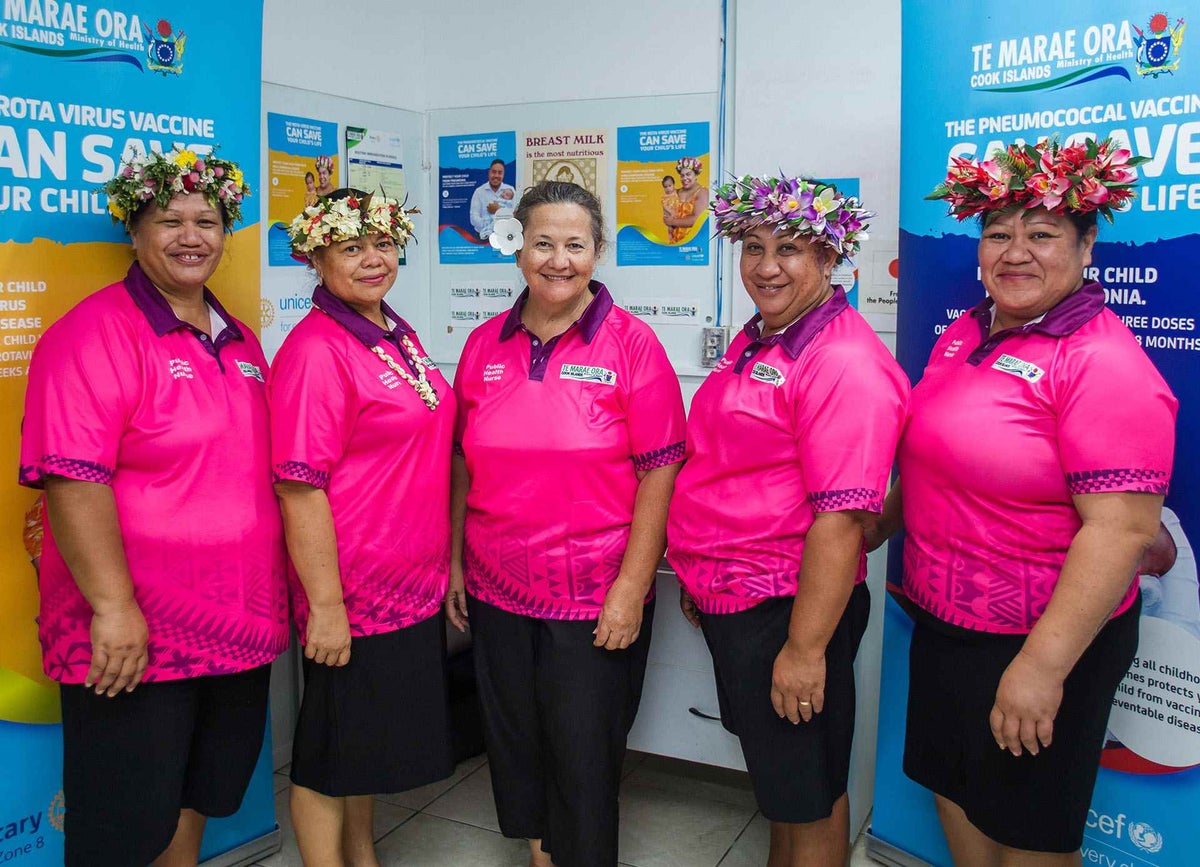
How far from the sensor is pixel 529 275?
7.38ft

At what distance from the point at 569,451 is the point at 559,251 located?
18.0 inches

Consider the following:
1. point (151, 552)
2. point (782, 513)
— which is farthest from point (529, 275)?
point (151, 552)

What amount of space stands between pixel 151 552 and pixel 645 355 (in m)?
1.13

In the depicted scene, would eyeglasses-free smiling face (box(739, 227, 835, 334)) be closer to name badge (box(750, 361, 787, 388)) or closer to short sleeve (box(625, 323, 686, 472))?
name badge (box(750, 361, 787, 388))

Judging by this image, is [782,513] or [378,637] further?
[378,637]

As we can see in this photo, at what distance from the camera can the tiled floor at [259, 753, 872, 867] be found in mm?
2727

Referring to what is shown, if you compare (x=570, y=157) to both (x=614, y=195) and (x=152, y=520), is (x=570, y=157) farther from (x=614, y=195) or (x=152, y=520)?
(x=152, y=520)

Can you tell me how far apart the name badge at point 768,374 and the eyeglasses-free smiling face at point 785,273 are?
0.12 meters

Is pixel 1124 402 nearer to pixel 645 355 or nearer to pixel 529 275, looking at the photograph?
pixel 645 355

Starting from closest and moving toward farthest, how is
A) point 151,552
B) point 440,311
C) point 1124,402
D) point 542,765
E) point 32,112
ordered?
1. point 1124,402
2. point 151,552
3. point 32,112
4. point 542,765
5. point 440,311

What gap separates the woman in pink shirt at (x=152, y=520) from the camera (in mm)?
1875

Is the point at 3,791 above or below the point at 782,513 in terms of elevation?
below

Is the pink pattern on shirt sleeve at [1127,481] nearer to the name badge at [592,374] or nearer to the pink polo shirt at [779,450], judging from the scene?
the pink polo shirt at [779,450]

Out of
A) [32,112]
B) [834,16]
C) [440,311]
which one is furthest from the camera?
[440,311]
